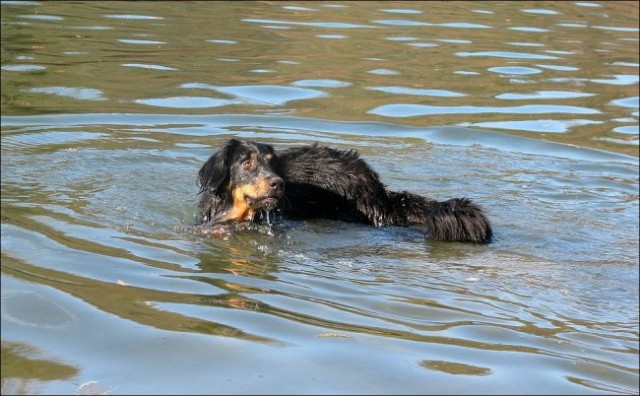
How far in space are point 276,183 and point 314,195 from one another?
31.9 inches

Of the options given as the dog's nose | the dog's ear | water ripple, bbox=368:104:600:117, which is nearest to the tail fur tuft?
the dog's nose

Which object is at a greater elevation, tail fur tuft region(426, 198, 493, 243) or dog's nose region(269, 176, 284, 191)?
dog's nose region(269, 176, 284, 191)

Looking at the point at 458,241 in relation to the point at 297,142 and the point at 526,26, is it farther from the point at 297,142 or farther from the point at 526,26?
the point at 526,26

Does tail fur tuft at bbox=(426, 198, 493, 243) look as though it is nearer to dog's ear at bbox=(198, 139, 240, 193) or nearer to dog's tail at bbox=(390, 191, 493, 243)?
dog's tail at bbox=(390, 191, 493, 243)

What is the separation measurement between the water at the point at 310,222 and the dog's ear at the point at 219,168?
1.35 feet

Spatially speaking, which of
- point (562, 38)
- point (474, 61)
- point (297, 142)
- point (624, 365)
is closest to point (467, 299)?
point (624, 365)

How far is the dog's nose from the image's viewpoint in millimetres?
8344

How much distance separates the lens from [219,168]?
871 centimetres

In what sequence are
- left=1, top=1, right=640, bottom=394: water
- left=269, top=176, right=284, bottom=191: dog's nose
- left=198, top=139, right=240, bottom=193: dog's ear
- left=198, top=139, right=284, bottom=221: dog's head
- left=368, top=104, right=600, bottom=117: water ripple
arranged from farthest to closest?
left=368, top=104, right=600, bottom=117: water ripple < left=198, top=139, right=240, bottom=193: dog's ear < left=198, top=139, right=284, bottom=221: dog's head < left=269, top=176, right=284, bottom=191: dog's nose < left=1, top=1, right=640, bottom=394: water

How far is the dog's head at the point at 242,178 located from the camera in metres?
8.46

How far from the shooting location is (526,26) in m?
21.3

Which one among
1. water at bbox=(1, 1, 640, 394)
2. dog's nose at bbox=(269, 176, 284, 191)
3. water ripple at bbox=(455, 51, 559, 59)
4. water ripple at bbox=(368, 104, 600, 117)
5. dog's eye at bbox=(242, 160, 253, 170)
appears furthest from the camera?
water ripple at bbox=(455, 51, 559, 59)

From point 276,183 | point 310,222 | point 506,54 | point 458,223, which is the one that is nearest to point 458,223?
point 458,223

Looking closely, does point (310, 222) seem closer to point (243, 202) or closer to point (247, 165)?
point (243, 202)
